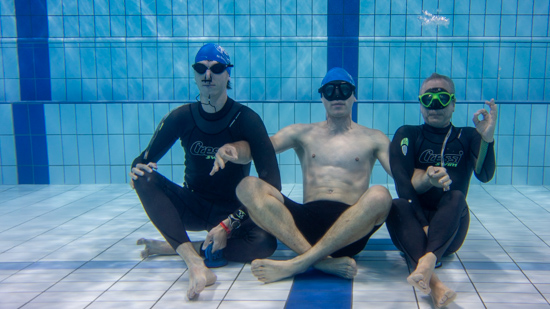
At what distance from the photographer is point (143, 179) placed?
2467 mm

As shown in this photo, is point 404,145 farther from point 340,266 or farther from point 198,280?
point 198,280

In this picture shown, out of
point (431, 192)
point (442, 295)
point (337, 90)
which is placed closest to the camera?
point (442, 295)

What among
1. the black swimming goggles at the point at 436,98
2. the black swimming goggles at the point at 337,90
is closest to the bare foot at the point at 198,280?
the black swimming goggles at the point at 337,90

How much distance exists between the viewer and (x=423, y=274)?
1978 mm

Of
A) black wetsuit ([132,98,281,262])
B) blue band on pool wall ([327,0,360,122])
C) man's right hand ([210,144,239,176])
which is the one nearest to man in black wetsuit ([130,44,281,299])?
black wetsuit ([132,98,281,262])

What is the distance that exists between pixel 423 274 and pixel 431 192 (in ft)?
2.20

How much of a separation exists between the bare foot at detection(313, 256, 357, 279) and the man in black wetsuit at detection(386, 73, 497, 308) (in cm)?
27

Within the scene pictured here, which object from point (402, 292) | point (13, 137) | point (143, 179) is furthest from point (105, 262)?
point (13, 137)

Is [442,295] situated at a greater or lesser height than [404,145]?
lesser

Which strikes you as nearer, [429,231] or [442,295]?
[442,295]

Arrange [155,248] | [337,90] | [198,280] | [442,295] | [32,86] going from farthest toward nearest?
[32,86], [155,248], [337,90], [198,280], [442,295]

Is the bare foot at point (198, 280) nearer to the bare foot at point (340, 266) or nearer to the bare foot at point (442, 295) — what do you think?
the bare foot at point (340, 266)

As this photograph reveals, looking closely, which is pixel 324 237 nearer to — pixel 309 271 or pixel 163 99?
pixel 309 271

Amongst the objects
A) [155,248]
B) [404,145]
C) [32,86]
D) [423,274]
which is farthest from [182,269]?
[32,86]
